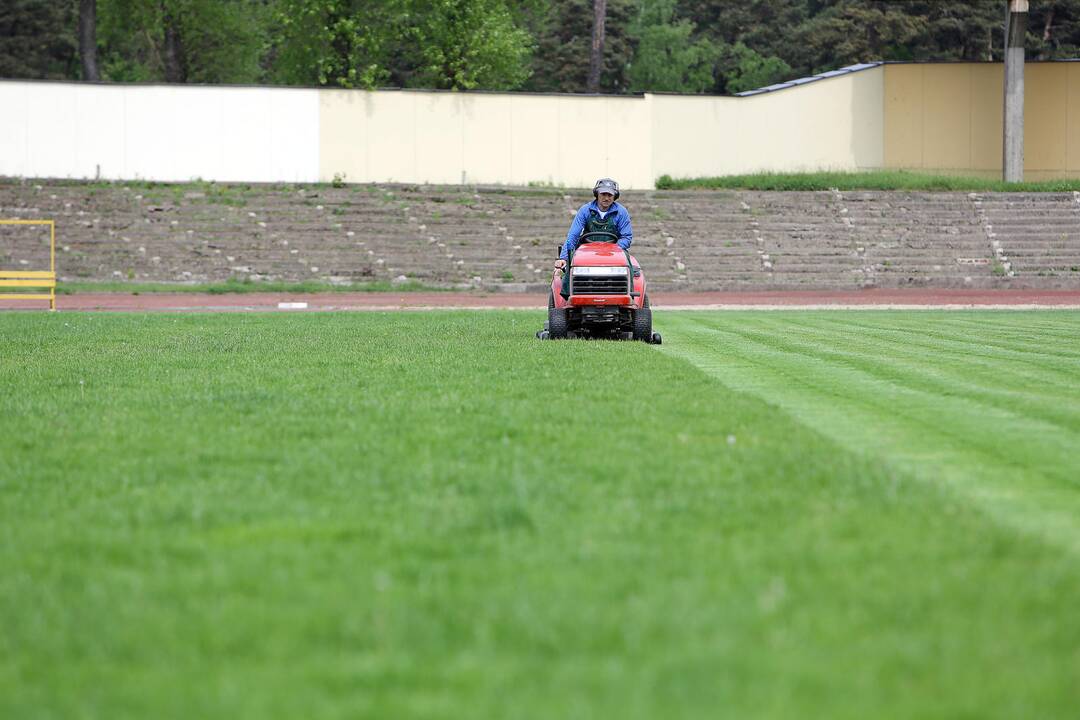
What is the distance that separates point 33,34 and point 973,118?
4923 centimetres

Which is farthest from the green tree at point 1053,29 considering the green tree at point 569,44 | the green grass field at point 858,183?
the green grass field at point 858,183

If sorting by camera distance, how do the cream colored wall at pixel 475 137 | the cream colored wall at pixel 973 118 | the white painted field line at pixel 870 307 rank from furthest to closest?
the cream colored wall at pixel 973 118, the cream colored wall at pixel 475 137, the white painted field line at pixel 870 307

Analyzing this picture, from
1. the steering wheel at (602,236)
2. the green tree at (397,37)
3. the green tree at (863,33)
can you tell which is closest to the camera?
the steering wheel at (602,236)

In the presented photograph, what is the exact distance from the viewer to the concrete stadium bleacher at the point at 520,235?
4091cm

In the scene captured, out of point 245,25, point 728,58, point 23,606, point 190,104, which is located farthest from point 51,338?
point 728,58

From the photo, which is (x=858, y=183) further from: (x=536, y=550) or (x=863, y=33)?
(x=536, y=550)

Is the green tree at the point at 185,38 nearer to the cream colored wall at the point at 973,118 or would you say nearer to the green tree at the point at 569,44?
the green tree at the point at 569,44

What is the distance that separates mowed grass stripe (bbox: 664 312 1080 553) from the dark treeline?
42876mm

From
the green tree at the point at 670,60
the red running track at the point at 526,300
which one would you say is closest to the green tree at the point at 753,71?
the green tree at the point at 670,60

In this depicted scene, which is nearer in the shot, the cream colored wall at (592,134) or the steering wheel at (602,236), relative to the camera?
the steering wheel at (602,236)

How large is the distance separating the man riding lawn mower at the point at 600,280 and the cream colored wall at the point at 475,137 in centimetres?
3336

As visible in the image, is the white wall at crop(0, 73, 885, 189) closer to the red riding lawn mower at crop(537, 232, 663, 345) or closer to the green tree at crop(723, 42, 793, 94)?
the green tree at crop(723, 42, 793, 94)

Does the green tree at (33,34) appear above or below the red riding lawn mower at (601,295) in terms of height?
above

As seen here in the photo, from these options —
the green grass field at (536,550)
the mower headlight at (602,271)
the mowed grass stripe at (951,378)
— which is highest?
the mower headlight at (602,271)
